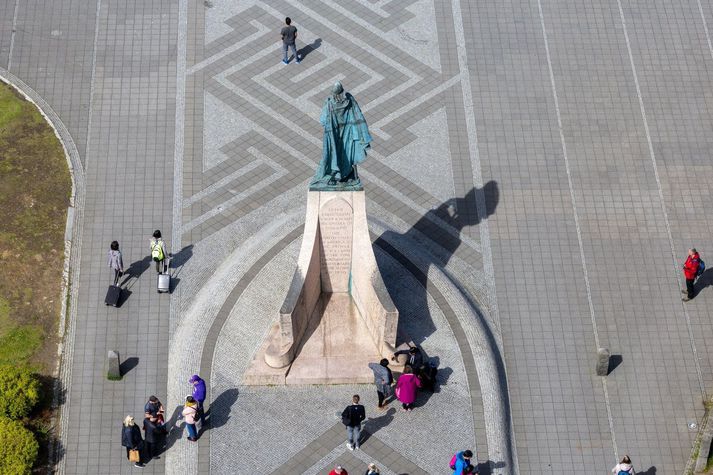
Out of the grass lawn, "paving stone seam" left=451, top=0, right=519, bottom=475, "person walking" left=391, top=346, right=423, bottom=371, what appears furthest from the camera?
the grass lawn

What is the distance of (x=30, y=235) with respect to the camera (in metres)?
37.6

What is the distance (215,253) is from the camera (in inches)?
1473

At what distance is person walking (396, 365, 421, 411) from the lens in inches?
1287

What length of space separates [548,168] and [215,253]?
A: 10916 millimetres

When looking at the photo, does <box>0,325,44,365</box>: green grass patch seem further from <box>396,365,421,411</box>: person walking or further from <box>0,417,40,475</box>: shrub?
<box>396,365,421,411</box>: person walking

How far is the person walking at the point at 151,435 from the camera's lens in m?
32.1

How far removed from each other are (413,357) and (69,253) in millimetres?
10912

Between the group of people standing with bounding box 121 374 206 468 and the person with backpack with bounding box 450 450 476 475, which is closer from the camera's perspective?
the person with backpack with bounding box 450 450 476 475

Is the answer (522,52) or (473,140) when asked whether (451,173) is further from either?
(522,52)

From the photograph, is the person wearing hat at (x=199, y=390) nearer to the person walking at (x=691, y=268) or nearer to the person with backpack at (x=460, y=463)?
the person with backpack at (x=460, y=463)

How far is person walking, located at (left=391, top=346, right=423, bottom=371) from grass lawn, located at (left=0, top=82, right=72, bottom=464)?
9573 mm

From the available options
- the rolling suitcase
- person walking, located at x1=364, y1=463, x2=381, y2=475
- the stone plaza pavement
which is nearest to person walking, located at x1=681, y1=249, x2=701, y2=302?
the stone plaza pavement

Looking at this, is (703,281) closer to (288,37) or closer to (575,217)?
(575,217)

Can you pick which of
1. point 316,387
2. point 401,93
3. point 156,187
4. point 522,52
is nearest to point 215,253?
point 156,187
